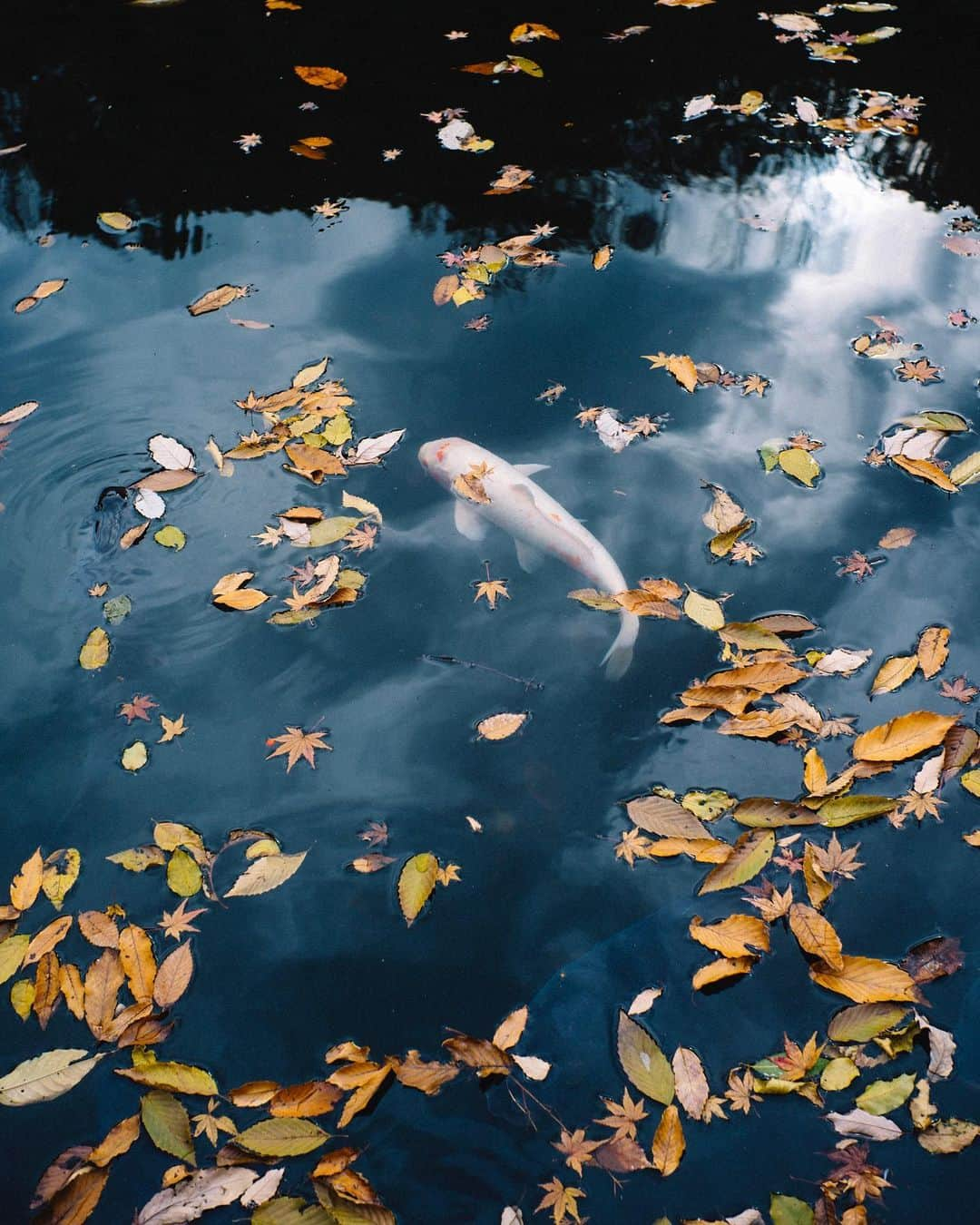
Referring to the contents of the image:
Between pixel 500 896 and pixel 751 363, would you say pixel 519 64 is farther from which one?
pixel 500 896

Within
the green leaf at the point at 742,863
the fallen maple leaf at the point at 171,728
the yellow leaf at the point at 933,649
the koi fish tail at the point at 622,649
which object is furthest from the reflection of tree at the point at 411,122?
the green leaf at the point at 742,863

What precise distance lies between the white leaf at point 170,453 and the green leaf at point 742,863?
10.3 feet

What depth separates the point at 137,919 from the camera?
297cm

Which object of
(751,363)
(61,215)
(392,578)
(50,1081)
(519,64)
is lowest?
(50,1081)

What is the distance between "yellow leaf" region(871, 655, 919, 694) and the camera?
3312 millimetres

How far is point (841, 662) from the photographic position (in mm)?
3385

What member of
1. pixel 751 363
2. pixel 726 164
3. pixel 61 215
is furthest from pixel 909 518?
pixel 61 215

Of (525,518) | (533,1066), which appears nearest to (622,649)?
(525,518)

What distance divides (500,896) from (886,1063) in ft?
4.03

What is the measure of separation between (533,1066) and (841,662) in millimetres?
1847

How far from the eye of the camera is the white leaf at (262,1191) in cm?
241

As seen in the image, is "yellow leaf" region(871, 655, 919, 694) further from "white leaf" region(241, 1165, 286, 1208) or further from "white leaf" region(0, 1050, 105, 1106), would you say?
"white leaf" region(0, 1050, 105, 1106)

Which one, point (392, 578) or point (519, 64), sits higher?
point (519, 64)

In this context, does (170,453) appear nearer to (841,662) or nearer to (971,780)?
(841,662)
